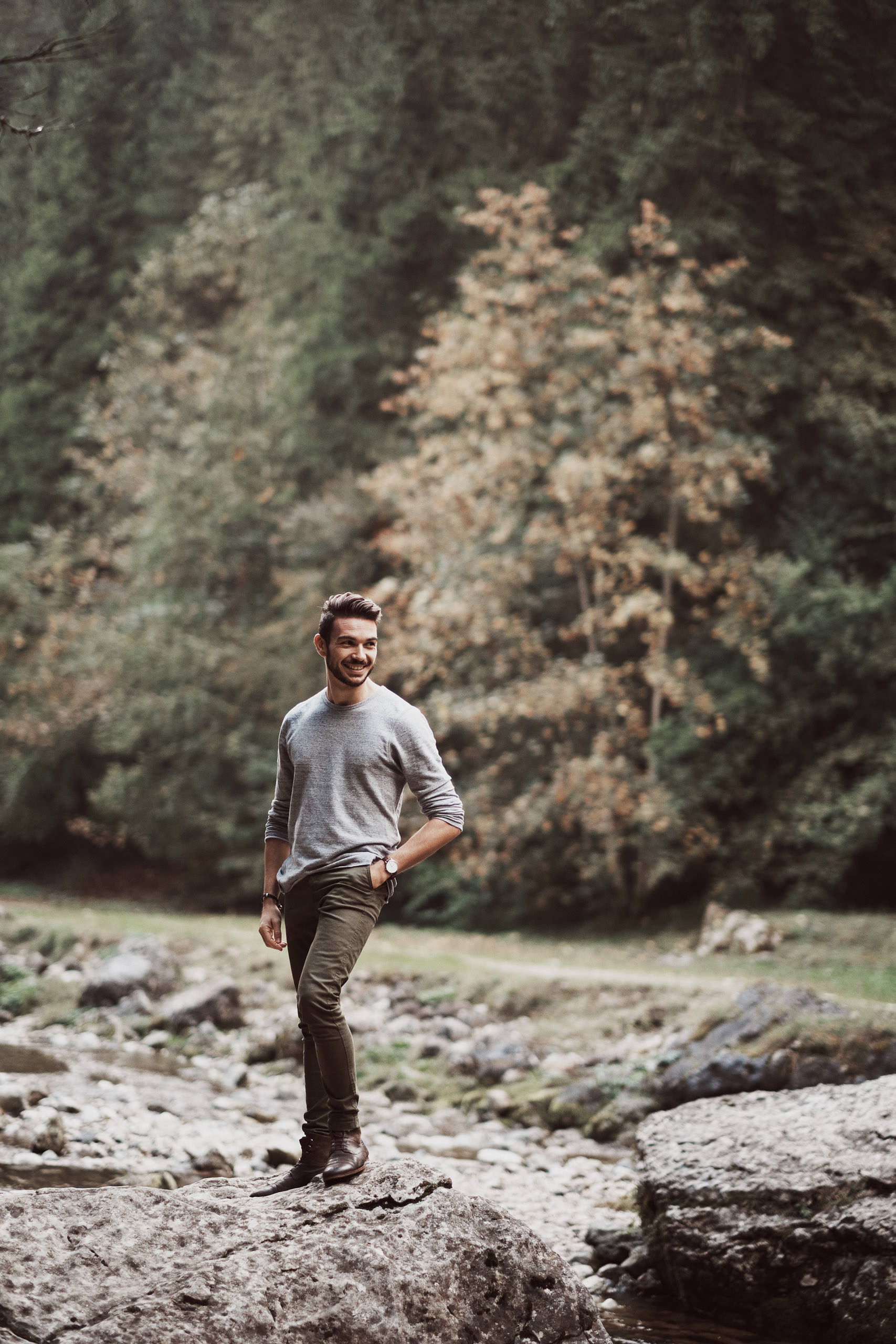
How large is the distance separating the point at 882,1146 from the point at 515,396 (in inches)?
334

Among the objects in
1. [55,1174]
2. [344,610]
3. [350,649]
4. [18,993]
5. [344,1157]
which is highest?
[344,610]

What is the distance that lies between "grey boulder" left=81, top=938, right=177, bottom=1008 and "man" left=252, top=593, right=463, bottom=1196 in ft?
21.4

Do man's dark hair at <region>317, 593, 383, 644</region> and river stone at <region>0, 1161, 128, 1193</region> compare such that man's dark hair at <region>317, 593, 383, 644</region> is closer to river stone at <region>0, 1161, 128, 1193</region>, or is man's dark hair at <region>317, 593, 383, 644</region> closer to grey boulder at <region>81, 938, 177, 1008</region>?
river stone at <region>0, 1161, 128, 1193</region>

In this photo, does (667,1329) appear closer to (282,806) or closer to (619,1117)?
(282,806)

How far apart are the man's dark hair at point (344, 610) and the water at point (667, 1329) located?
96.0 inches

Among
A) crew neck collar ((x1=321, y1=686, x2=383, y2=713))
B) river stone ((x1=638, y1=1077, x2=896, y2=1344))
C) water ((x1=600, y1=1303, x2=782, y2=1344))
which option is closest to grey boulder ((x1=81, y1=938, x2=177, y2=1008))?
river stone ((x1=638, y1=1077, x2=896, y2=1344))

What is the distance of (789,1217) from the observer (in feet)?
13.7

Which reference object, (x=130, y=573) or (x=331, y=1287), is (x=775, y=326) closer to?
(x=130, y=573)

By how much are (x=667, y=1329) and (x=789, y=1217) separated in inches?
21.5

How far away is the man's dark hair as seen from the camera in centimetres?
331

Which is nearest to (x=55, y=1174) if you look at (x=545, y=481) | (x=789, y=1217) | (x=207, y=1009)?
(x=789, y=1217)

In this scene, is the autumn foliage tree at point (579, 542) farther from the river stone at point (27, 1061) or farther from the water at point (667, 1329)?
the water at point (667, 1329)

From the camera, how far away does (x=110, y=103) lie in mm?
20172

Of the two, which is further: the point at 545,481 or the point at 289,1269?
the point at 545,481
